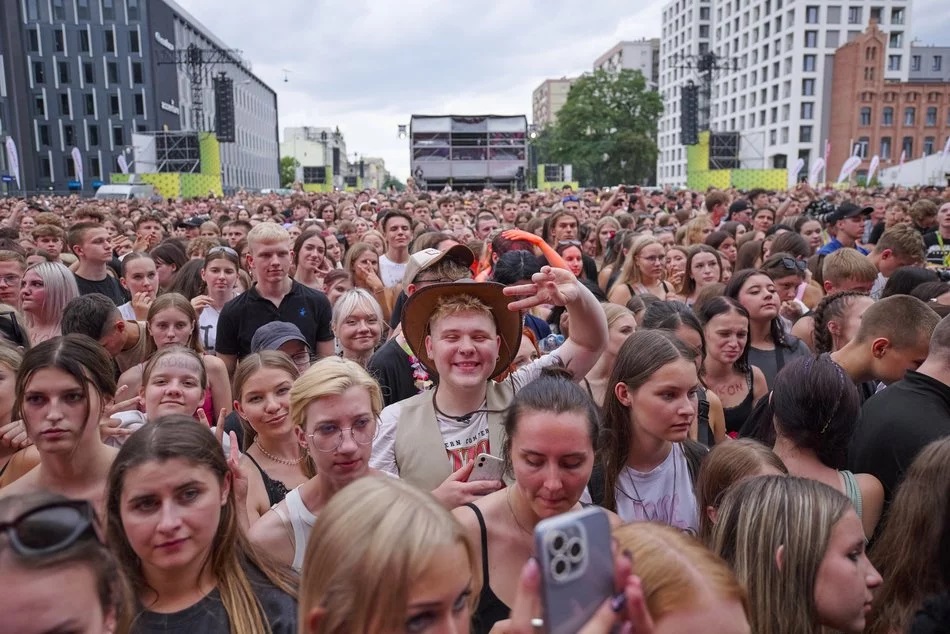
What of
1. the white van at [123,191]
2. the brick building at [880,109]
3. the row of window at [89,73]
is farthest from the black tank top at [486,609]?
the brick building at [880,109]

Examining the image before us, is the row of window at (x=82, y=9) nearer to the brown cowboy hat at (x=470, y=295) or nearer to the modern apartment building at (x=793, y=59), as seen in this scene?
the modern apartment building at (x=793, y=59)

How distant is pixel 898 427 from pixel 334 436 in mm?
2243

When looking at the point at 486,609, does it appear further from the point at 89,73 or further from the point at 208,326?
the point at 89,73

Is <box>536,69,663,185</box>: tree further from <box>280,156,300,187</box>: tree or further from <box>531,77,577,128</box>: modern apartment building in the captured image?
<box>531,77,577,128</box>: modern apartment building

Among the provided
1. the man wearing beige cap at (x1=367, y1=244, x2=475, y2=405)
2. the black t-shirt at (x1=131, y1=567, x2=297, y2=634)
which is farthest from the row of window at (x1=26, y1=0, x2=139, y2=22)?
the black t-shirt at (x1=131, y1=567, x2=297, y2=634)

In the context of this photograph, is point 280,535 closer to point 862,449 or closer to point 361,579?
point 361,579

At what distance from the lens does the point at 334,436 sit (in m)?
2.58

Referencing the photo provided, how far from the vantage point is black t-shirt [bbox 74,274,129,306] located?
6.08m

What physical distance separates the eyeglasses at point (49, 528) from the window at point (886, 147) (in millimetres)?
86372

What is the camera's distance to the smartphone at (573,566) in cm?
99

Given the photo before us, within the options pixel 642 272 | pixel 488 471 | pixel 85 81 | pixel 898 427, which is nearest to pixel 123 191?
pixel 642 272

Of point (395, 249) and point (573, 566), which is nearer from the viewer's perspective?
point (573, 566)

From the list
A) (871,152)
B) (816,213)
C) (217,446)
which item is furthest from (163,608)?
(871,152)

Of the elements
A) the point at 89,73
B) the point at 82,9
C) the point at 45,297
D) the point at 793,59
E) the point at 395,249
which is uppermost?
the point at 82,9
